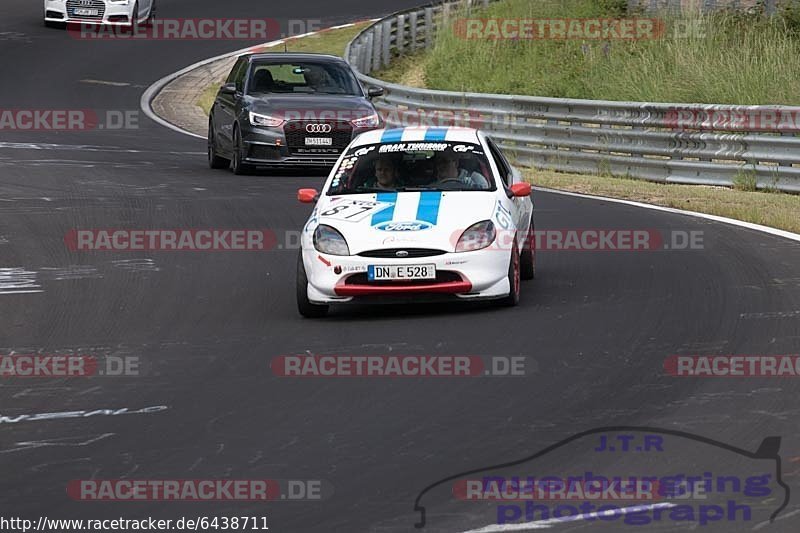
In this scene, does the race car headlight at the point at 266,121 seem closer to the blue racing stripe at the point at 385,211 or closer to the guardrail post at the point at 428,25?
the blue racing stripe at the point at 385,211

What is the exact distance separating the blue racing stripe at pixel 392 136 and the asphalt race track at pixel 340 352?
1.46 meters

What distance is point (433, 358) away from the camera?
33.0 feet

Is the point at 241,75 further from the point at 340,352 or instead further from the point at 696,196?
the point at 340,352

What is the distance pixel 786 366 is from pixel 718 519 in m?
3.13

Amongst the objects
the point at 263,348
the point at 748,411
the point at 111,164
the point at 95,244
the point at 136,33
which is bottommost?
the point at 136,33

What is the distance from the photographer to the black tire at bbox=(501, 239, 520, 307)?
11875 millimetres

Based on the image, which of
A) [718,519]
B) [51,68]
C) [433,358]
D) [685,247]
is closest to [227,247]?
[685,247]

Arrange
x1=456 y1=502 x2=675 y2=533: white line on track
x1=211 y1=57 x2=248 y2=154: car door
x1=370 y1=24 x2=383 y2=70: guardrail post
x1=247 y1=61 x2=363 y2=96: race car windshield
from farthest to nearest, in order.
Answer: x1=370 y1=24 x2=383 y2=70: guardrail post → x1=247 y1=61 x2=363 y2=96: race car windshield → x1=211 y1=57 x2=248 y2=154: car door → x1=456 y1=502 x2=675 y2=533: white line on track

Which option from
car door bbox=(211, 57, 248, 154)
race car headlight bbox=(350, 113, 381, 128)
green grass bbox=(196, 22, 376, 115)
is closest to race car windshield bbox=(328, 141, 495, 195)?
race car headlight bbox=(350, 113, 381, 128)

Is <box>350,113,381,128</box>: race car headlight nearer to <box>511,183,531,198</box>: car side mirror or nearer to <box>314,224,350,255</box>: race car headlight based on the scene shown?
<box>511,183,531,198</box>: car side mirror

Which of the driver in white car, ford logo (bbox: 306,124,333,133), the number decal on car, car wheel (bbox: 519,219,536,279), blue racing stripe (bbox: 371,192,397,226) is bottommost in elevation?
ford logo (bbox: 306,124,333,133)

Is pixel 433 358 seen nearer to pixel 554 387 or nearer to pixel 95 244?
pixel 554 387

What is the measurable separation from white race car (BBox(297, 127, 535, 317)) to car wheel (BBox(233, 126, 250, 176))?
366 inches

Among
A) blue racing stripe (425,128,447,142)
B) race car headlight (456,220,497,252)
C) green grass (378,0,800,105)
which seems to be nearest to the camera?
race car headlight (456,220,497,252)
